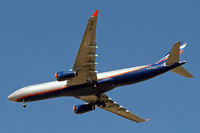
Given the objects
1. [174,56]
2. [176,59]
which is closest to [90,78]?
[174,56]

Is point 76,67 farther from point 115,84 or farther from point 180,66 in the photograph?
point 180,66

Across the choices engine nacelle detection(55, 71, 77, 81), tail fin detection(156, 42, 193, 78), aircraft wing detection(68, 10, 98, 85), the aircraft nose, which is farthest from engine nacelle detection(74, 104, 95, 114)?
tail fin detection(156, 42, 193, 78)

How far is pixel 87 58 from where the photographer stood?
158 ft

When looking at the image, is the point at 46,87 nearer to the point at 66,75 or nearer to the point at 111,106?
the point at 66,75

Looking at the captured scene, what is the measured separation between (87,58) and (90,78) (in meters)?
4.31

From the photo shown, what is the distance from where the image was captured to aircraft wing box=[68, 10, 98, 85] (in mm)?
43500

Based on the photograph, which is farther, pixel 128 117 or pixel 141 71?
pixel 128 117

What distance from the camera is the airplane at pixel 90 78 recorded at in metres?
49.2

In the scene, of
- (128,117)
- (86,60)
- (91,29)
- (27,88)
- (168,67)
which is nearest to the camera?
(91,29)

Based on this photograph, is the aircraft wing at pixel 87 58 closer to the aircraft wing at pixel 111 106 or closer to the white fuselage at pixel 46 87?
the white fuselage at pixel 46 87

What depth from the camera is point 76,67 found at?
4950 centimetres

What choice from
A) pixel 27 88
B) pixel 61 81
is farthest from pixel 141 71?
pixel 27 88

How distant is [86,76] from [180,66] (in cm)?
1169

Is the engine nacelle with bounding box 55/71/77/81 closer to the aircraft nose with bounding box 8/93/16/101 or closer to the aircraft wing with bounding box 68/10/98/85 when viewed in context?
the aircraft wing with bounding box 68/10/98/85
